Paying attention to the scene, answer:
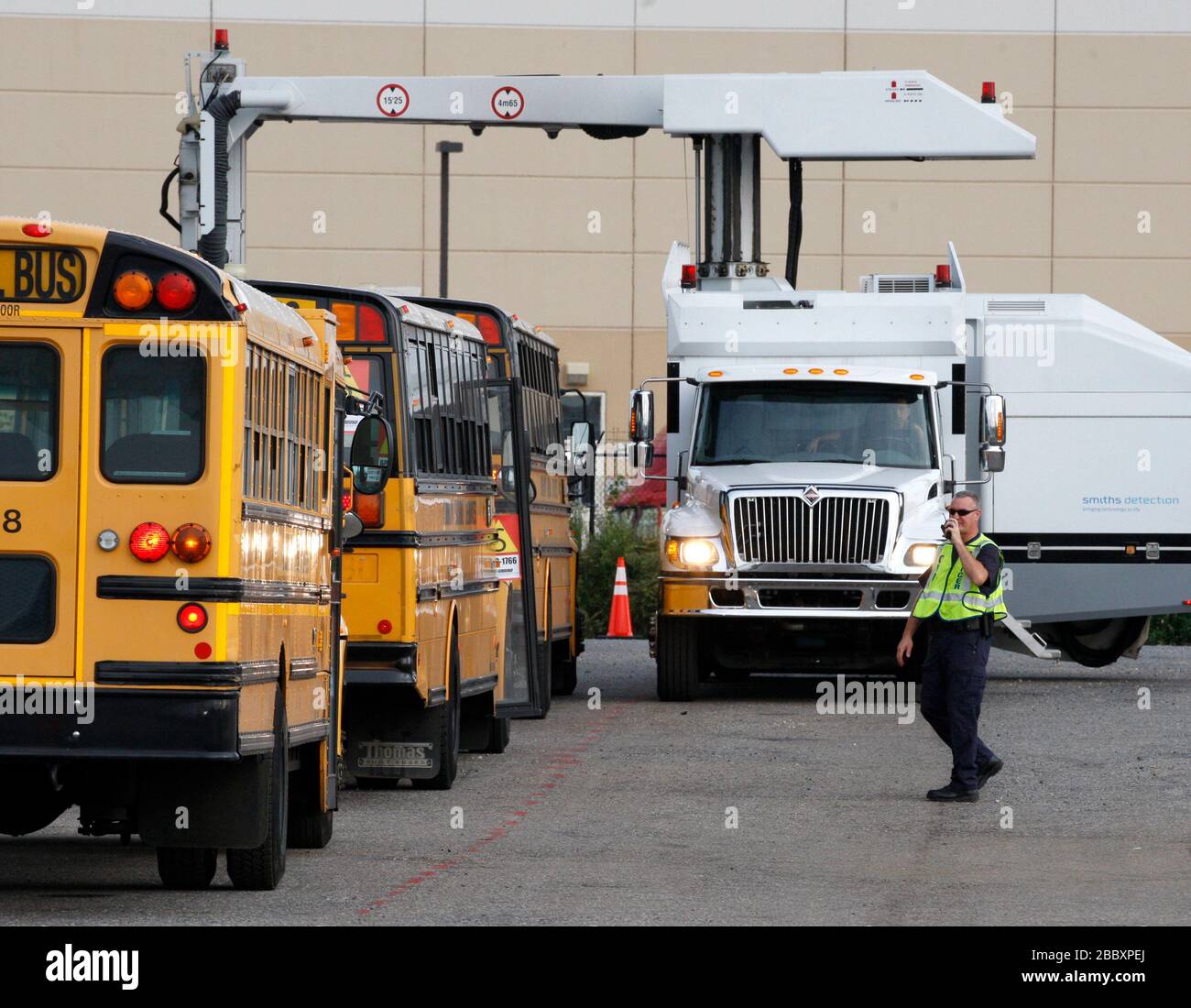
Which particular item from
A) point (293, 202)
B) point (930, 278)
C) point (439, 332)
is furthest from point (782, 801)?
point (293, 202)

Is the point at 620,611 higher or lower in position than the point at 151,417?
lower

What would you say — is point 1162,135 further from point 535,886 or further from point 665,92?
point 535,886

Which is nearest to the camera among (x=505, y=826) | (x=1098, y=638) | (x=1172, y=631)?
(x=505, y=826)

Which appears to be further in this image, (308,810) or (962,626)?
(962,626)

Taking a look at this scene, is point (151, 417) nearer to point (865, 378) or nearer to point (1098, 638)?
point (865, 378)

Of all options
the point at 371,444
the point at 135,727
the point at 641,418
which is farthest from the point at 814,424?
the point at 135,727

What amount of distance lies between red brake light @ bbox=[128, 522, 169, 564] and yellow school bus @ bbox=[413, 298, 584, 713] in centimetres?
722

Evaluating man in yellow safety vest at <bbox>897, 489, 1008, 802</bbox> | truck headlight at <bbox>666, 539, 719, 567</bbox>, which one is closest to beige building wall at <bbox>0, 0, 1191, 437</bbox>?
truck headlight at <bbox>666, 539, 719, 567</bbox>

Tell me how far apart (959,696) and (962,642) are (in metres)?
0.33

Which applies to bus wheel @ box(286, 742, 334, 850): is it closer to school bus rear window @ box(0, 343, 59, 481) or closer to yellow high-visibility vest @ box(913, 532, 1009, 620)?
school bus rear window @ box(0, 343, 59, 481)

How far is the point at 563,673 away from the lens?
2300 centimetres

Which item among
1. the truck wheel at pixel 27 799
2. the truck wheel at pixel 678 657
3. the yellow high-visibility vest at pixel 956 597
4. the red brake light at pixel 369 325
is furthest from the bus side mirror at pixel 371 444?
the truck wheel at pixel 678 657

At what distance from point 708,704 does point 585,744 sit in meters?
3.82

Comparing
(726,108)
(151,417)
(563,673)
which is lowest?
(563,673)
